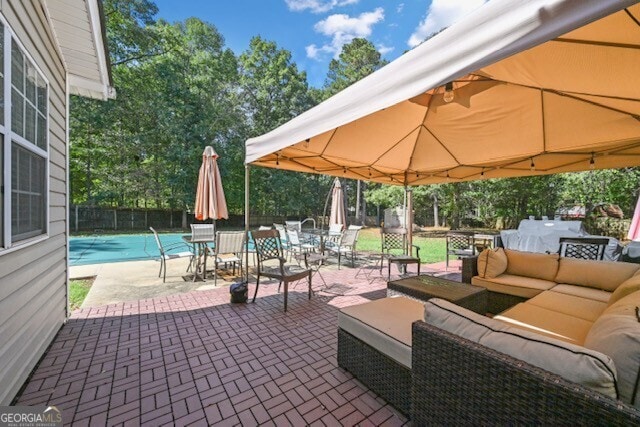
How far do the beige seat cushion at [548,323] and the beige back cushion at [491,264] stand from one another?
42.0 inches

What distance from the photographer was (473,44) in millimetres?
1261

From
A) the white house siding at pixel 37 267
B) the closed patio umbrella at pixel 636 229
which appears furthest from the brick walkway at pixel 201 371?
the closed patio umbrella at pixel 636 229

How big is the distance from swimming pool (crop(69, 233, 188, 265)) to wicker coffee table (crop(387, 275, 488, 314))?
22.8 ft

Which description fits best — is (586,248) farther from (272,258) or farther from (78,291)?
(78,291)

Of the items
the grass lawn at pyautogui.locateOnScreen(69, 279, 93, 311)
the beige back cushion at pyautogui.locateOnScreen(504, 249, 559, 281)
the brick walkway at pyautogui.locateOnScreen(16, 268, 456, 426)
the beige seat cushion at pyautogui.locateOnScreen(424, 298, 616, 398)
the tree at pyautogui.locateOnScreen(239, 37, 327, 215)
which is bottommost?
the grass lawn at pyautogui.locateOnScreen(69, 279, 93, 311)

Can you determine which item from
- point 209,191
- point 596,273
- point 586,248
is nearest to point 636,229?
point 596,273

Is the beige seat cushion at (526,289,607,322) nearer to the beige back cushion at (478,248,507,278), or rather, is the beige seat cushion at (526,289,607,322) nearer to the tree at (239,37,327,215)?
the beige back cushion at (478,248,507,278)

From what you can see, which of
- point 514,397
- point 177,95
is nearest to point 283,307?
point 514,397

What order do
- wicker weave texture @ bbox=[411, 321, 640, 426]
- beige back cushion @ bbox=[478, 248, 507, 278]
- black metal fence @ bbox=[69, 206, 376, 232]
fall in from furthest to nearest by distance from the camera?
black metal fence @ bbox=[69, 206, 376, 232], beige back cushion @ bbox=[478, 248, 507, 278], wicker weave texture @ bbox=[411, 321, 640, 426]

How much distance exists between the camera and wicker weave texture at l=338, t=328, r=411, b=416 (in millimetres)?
1761

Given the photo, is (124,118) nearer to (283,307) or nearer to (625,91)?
(283,307)

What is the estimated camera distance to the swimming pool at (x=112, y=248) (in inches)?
331

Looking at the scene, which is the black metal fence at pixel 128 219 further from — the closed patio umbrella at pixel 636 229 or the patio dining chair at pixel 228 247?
the closed patio umbrella at pixel 636 229

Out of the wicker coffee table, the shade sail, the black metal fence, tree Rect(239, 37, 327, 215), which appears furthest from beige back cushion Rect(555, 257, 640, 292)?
the black metal fence
